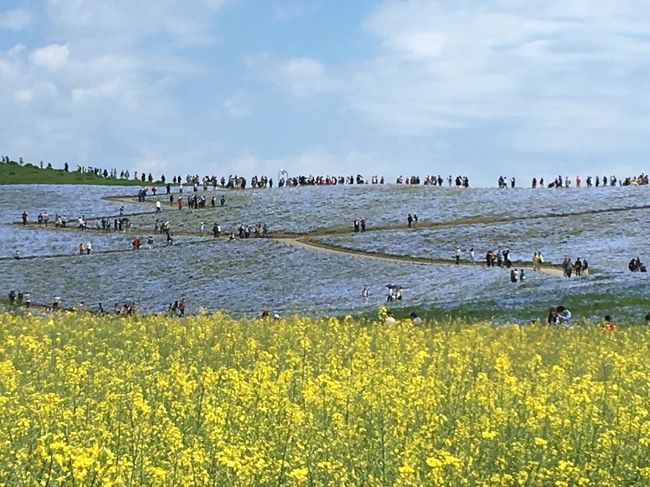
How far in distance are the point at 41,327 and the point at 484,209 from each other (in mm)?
72331

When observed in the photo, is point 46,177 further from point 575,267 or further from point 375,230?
point 575,267

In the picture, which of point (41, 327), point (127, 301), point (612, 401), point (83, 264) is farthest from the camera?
point (83, 264)

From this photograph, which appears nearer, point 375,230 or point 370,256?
point 370,256

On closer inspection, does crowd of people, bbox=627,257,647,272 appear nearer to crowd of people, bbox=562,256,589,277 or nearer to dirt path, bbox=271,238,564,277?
crowd of people, bbox=562,256,589,277

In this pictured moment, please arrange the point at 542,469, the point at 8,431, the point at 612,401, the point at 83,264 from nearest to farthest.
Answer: the point at 542,469, the point at 8,431, the point at 612,401, the point at 83,264

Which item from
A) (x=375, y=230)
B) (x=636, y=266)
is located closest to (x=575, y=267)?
(x=636, y=266)

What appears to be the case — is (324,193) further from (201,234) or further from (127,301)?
(127,301)

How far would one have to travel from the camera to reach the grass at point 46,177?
125812 millimetres

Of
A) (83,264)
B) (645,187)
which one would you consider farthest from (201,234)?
(645,187)

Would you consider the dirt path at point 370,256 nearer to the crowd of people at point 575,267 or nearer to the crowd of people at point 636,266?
the crowd of people at point 575,267

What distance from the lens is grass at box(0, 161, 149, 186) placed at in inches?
4953

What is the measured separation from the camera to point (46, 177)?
13038cm

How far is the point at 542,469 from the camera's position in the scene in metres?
9.69

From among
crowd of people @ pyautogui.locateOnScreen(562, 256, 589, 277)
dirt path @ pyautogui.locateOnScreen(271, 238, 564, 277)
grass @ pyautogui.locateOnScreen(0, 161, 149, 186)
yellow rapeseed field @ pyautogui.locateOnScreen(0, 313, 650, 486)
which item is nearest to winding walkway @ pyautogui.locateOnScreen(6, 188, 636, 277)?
dirt path @ pyautogui.locateOnScreen(271, 238, 564, 277)
